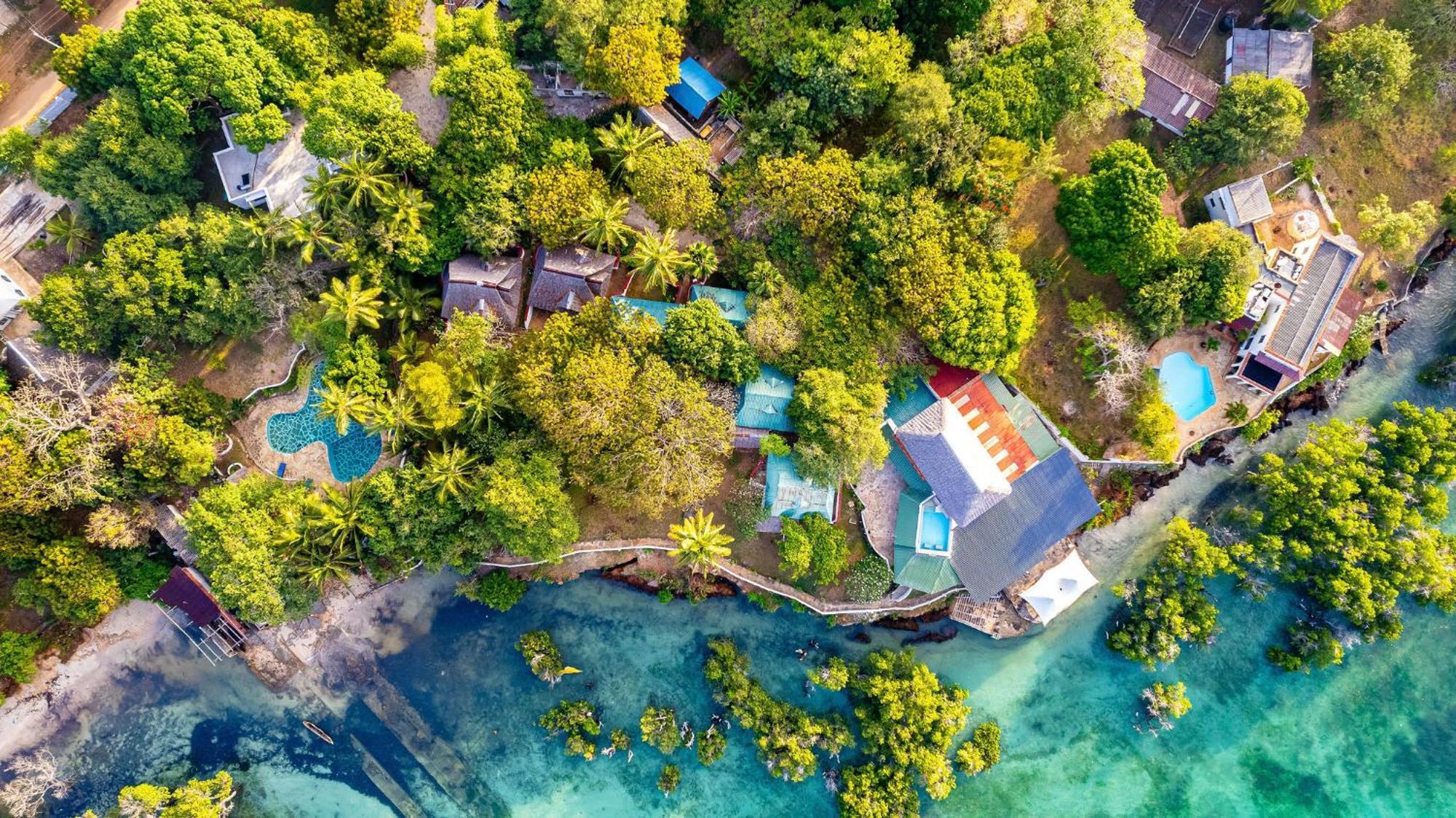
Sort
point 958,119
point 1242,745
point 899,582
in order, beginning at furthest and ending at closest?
point 1242,745 → point 899,582 → point 958,119

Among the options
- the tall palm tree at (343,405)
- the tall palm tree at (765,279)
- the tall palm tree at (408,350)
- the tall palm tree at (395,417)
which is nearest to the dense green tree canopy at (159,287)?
the tall palm tree at (343,405)

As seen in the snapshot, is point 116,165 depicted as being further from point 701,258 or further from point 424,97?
point 701,258

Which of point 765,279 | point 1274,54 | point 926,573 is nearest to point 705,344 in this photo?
point 765,279

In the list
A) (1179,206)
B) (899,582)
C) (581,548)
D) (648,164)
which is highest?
(1179,206)

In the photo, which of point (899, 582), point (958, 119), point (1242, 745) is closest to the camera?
point (958, 119)

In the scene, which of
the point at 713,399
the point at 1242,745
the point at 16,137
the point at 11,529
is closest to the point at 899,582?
the point at 713,399

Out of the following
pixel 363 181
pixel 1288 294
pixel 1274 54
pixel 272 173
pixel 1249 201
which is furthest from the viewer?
pixel 1274 54

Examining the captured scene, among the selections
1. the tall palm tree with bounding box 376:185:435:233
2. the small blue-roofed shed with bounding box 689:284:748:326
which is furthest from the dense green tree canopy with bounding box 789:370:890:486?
the tall palm tree with bounding box 376:185:435:233

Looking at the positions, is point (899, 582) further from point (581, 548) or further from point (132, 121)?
point (132, 121)
